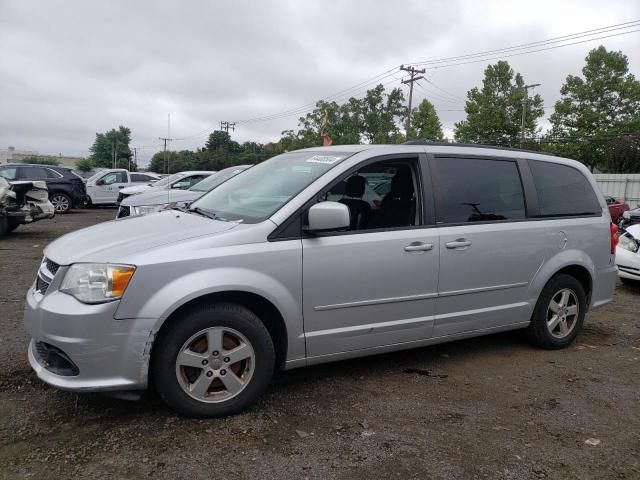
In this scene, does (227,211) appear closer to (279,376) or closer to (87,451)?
(279,376)

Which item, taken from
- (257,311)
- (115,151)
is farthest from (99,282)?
(115,151)

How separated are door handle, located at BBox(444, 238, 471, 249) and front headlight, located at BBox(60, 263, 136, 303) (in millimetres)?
2252

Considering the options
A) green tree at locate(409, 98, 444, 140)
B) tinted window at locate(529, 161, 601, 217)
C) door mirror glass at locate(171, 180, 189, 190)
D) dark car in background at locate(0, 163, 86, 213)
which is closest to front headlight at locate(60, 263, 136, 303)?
tinted window at locate(529, 161, 601, 217)

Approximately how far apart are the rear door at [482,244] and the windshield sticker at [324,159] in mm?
811

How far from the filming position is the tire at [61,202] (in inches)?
718

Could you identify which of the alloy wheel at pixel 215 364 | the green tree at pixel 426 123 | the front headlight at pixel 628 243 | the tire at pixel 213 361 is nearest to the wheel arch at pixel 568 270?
the tire at pixel 213 361

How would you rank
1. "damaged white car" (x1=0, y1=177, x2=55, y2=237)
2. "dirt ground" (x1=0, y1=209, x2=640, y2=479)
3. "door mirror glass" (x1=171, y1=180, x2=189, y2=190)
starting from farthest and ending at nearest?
1. "door mirror glass" (x1=171, y1=180, x2=189, y2=190)
2. "damaged white car" (x1=0, y1=177, x2=55, y2=237)
3. "dirt ground" (x1=0, y1=209, x2=640, y2=479)

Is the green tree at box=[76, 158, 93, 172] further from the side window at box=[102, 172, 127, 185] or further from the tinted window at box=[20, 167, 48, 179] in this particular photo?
the tinted window at box=[20, 167, 48, 179]

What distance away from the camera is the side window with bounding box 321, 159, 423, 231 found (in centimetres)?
397

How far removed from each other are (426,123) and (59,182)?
32.8 m

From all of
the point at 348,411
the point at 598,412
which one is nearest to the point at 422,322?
the point at 348,411

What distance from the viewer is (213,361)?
10.6 feet

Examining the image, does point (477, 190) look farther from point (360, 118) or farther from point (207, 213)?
point (360, 118)

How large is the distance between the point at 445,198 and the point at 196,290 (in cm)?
208
